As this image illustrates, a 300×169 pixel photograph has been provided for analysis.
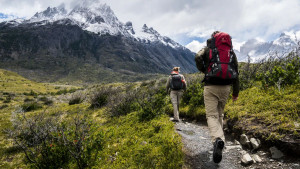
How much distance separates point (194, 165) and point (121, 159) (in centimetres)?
170

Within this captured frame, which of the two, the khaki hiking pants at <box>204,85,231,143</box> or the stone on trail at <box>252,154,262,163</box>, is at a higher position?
the khaki hiking pants at <box>204,85,231,143</box>

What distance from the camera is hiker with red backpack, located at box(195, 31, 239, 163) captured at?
355 centimetres

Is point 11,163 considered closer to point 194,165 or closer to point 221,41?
point 194,165

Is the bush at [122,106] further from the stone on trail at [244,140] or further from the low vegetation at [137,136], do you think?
the stone on trail at [244,140]

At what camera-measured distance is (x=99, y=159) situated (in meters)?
4.01

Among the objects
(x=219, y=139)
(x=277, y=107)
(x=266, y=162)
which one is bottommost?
(x=266, y=162)

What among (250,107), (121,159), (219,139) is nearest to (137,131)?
(121,159)

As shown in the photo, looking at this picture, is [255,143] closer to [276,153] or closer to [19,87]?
[276,153]

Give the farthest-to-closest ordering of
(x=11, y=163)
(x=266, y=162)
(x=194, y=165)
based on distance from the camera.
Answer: (x=11, y=163)
(x=194, y=165)
(x=266, y=162)

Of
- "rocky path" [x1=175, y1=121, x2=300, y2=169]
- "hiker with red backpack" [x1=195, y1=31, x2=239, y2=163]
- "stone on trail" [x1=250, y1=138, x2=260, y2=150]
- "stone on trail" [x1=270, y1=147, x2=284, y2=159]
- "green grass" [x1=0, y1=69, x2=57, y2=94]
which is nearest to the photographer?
"rocky path" [x1=175, y1=121, x2=300, y2=169]

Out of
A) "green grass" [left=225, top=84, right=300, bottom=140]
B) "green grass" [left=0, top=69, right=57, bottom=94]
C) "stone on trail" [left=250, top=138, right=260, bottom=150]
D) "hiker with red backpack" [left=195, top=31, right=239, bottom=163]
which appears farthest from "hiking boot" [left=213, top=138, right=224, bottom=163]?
"green grass" [left=0, top=69, right=57, bottom=94]

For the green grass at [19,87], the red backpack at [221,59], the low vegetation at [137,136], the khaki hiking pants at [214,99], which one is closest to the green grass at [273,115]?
the low vegetation at [137,136]

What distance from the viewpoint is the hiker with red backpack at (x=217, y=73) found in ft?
11.7

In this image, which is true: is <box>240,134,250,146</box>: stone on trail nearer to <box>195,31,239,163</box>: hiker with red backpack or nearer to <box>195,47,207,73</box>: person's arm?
<box>195,31,239,163</box>: hiker with red backpack
